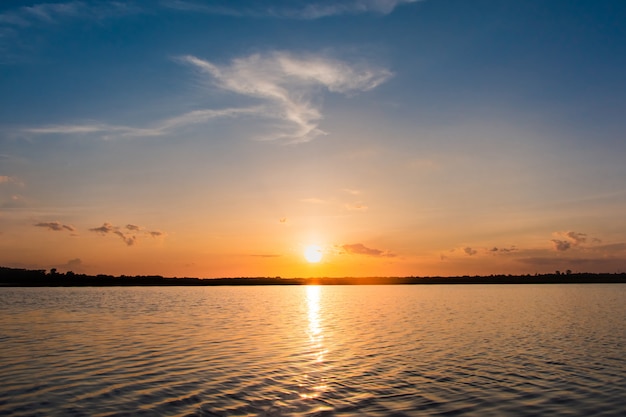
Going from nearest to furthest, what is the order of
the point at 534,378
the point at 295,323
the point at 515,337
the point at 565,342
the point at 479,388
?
the point at 479,388 < the point at 534,378 < the point at 565,342 < the point at 515,337 < the point at 295,323

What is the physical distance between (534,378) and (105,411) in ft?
67.3

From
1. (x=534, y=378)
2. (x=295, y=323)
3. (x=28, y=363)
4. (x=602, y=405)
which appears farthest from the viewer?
(x=295, y=323)

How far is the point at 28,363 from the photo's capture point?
1144 inches

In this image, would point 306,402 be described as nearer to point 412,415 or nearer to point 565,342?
point 412,415

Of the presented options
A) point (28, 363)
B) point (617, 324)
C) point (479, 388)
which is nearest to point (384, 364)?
point (479, 388)

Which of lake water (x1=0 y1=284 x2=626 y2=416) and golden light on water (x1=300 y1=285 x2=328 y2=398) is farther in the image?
golden light on water (x1=300 y1=285 x2=328 y2=398)

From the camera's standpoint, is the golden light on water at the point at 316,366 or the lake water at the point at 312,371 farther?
the golden light on water at the point at 316,366

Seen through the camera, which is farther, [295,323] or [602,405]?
[295,323]

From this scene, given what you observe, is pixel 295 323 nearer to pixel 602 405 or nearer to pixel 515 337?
pixel 515 337

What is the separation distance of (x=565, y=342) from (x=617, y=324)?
18.9 metres

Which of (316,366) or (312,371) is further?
(316,366)

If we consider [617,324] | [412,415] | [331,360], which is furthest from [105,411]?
[617,324]

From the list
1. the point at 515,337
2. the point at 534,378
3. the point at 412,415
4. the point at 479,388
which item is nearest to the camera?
the point at 412,415

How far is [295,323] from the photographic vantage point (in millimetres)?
58062
